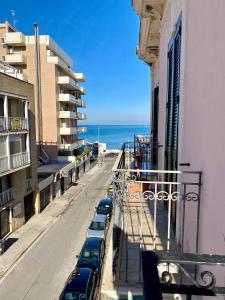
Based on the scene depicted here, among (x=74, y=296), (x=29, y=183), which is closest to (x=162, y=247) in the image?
(x=74, y=296)

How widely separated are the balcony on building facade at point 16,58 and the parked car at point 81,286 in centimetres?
2557

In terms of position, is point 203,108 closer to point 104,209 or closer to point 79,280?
point 79,280

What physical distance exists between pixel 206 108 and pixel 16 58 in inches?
1204

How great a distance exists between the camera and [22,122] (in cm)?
1712

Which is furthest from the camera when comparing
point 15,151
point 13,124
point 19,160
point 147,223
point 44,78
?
point 44,78

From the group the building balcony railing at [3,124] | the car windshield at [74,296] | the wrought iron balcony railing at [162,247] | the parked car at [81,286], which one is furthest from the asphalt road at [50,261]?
the wrought iron balcony railing at [162,247]

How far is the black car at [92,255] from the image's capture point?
11703 millimetres

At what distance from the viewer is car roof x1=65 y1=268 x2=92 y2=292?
32.0 ft

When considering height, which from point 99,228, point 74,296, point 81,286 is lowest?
point 99,228

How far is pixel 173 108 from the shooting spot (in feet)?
20.0

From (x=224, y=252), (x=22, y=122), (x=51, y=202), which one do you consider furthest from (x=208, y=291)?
(x=51, y=202)

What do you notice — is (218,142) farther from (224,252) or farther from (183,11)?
(183,11)

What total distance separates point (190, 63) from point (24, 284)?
11.1m

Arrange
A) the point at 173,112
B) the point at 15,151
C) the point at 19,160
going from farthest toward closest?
the point at 19,160 < the point at 15,151 < the point at 173,112
